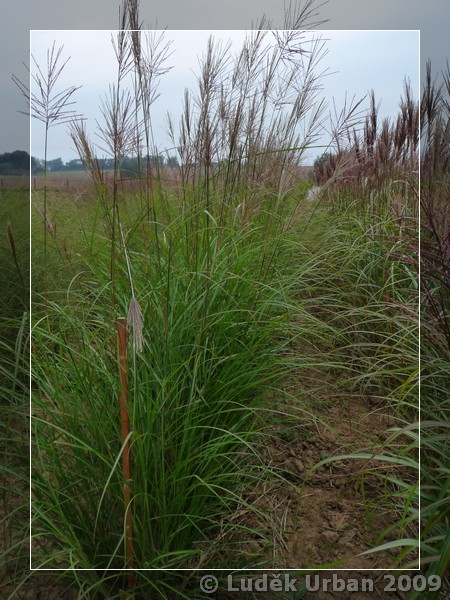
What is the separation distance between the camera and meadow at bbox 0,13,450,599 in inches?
49.3

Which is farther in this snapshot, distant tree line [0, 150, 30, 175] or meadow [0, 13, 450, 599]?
distant tree line [0, 150, 30, 175]

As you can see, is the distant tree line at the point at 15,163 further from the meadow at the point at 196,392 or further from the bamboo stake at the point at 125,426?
the bamboo stake at the point at 125,426

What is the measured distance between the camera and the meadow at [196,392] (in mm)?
1252

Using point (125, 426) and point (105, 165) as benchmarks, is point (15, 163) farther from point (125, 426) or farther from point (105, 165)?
point (125, 426)

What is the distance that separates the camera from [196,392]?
1.40 metres

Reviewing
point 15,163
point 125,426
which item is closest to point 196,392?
point 125,426

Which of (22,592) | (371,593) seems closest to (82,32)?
(22,592)

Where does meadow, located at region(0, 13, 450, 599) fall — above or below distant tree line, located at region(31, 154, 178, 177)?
below

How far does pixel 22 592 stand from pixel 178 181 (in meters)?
1.11

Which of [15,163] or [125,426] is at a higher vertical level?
[15,163]

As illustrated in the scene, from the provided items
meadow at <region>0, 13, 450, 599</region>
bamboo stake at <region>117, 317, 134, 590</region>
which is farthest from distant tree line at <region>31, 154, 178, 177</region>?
bamboo stake at <region>117, 317, 134, 590</region>

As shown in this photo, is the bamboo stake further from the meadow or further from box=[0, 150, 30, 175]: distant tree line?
box=[0, 150, 30, 175]: distant tree line

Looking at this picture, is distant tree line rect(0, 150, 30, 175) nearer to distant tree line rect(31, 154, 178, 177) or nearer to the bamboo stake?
distant tree line rect(31, 154, 178, 177)

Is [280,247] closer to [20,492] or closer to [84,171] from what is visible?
[84,171]
